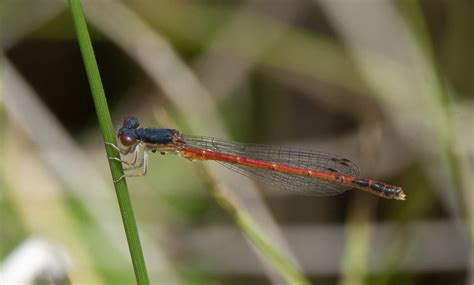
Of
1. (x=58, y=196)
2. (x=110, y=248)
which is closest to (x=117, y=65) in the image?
(x=58, y=196)

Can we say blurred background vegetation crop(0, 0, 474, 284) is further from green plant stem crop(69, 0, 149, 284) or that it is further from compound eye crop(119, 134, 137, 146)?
green plant stem crop(69, 0, 149, 284)

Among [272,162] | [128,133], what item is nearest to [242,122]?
[272,162]

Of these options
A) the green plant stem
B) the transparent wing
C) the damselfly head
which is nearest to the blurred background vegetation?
the transparent wing

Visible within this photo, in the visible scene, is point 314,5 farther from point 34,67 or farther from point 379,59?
point 34,67

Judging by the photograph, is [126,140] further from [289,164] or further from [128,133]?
[289,164]

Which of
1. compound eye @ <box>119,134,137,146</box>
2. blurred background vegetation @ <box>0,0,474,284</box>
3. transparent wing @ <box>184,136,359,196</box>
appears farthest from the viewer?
blurred background vegetation @ <box>0,0,474,284</box>

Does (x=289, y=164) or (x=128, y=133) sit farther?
(x=289, y=164)
